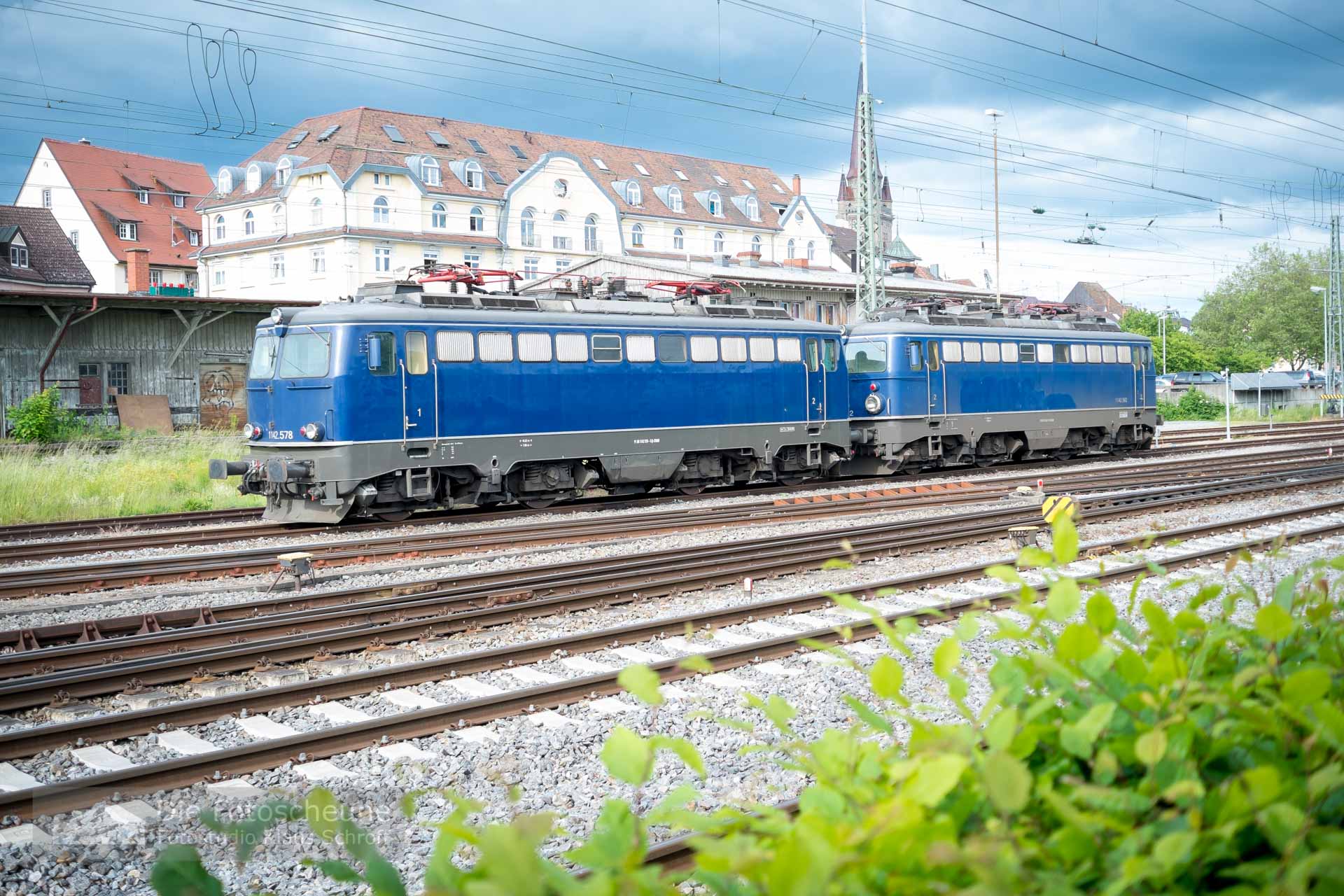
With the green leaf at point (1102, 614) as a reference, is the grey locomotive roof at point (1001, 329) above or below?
above

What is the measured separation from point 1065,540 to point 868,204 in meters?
28.8

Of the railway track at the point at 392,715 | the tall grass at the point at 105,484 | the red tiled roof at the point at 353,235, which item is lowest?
the railway track at the point at 392,715

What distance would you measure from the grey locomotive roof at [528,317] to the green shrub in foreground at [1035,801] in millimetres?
15575

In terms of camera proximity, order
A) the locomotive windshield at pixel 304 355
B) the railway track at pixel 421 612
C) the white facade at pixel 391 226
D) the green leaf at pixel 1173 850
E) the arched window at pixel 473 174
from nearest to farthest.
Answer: the green leaf at pixel 1173 850
the railway track at pixel 421 612
the locomotive windshield at pixel 304 355
the white facade at pixel 391 226
the arched window at pixel 473 174

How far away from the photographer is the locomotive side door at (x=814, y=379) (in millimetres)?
23000

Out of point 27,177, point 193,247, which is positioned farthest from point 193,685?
point 27,177

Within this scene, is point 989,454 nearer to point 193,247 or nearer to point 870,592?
point 870,592

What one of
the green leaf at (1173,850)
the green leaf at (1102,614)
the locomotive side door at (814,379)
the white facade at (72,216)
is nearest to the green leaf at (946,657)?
the green leaf at (1102,614)

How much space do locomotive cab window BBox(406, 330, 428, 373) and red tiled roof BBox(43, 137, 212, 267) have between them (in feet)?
185

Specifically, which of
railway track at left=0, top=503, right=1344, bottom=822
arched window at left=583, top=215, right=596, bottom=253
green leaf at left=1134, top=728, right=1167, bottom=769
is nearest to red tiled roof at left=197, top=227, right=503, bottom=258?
arched window at left=583, top=215, right=596, bottom=253

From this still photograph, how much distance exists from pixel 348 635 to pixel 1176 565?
9.55 metres

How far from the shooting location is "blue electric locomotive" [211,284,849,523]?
55.3ft

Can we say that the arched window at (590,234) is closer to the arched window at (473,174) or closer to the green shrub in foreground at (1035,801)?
the arched window at (473,174)

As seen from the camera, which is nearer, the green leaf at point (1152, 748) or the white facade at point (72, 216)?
the green leaf at point (1152, 748)
